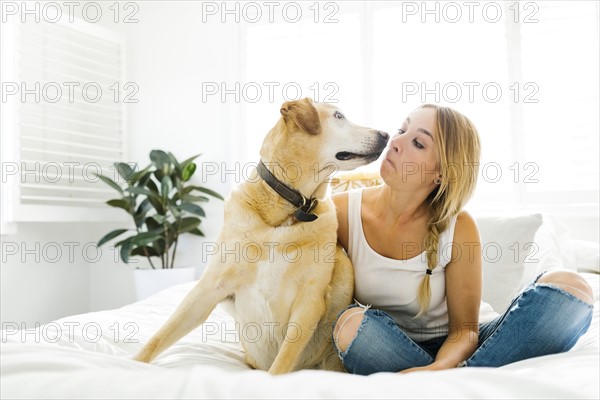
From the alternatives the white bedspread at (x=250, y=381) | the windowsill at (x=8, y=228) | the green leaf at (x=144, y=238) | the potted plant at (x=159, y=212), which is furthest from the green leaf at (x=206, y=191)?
the white bedspread at (x=250, y=381)

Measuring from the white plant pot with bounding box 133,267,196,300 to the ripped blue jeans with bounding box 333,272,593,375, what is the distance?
7.18 ft

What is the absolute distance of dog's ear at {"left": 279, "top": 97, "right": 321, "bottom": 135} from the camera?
1.48 m

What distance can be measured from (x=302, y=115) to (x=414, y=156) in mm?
309

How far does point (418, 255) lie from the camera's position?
146 centimetres

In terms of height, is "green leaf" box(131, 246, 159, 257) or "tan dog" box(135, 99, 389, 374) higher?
"tan dog" box(135, 99, 389, 374)

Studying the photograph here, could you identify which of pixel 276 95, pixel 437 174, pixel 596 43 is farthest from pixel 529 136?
pixel 437 174

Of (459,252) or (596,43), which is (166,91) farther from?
(459,252)

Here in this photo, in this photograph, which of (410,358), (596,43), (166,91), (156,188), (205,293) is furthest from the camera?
(166,91)

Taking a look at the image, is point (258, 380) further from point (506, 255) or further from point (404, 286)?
point (506, 255)

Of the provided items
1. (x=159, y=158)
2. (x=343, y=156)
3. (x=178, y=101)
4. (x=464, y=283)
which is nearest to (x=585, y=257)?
(x=464, y=283)

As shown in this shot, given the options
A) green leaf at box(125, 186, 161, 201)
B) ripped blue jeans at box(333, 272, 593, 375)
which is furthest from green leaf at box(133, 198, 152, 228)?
ripped blue jeans at box(333, 272, 593, 375)

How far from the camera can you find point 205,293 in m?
1.37

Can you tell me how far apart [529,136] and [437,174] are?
1.79m

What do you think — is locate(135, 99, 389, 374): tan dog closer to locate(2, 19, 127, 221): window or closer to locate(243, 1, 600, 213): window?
locate(243, 1, 600, 213): window
